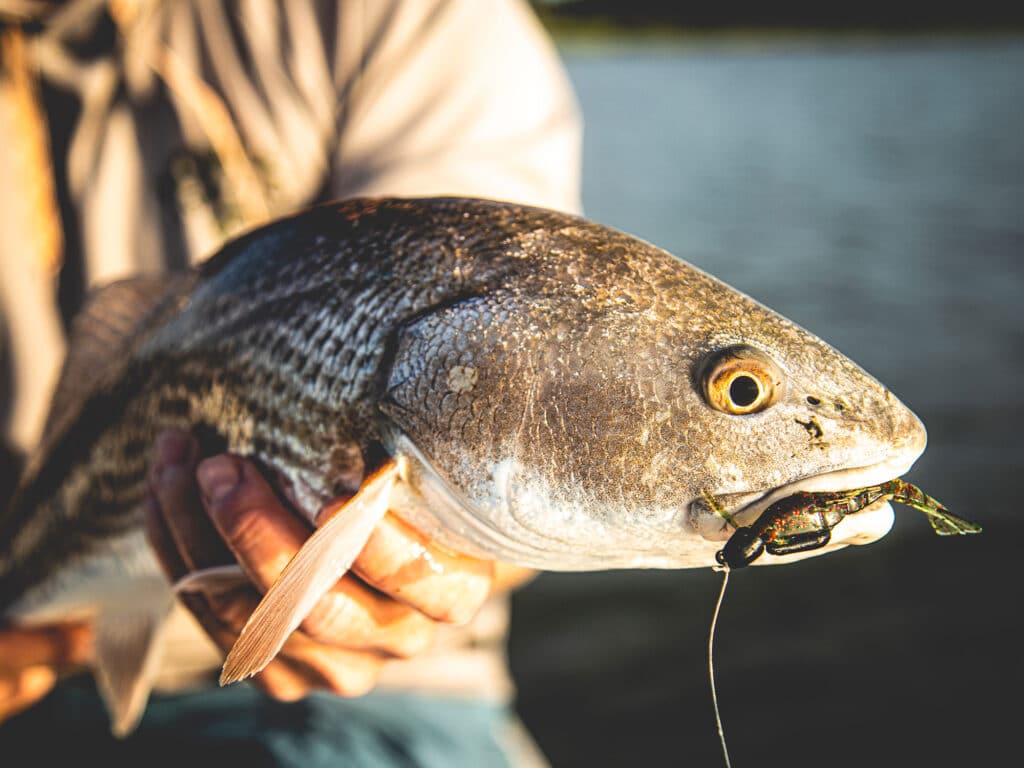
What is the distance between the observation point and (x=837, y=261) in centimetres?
1251

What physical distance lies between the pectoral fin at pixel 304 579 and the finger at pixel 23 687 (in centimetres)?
166

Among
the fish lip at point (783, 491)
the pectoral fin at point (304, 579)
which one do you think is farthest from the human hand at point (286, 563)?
the fish lip at point (783, 491)

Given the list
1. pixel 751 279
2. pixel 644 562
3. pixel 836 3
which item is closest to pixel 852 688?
pixel 644 562

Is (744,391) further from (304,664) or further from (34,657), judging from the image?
(34,657)

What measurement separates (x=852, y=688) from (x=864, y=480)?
4561mm

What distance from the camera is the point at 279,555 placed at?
1910 millimetres

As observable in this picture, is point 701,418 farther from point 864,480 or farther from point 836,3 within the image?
point 836,3

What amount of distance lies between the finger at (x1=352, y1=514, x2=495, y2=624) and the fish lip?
0.61m

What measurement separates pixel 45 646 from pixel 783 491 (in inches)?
98.7

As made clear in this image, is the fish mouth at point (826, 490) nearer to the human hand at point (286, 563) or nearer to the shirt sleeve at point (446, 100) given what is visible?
the human hand at point (286, 563)

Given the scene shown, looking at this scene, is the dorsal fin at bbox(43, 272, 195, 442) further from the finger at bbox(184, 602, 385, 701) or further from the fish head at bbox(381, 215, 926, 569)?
the fish head at bbox(381, 215, 926, 569)

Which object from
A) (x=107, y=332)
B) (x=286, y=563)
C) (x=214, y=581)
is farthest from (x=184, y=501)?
(x=107, y=332)

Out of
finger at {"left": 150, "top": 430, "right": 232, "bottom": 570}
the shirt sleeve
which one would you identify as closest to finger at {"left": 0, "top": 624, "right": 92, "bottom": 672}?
finger at {"left": 150, "top": 430, "right": 232, "bottom": 570}

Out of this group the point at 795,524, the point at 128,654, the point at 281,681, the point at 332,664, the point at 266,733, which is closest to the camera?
the point at 795,524
